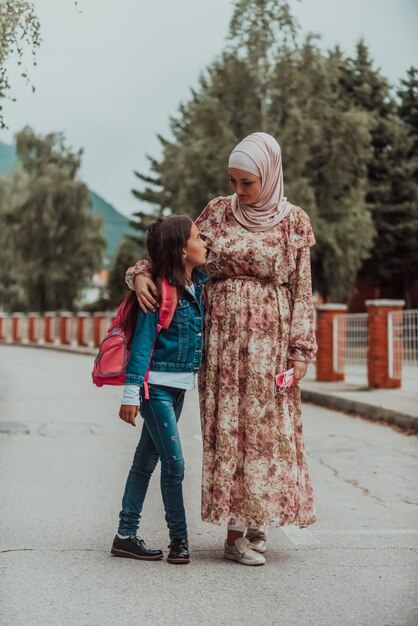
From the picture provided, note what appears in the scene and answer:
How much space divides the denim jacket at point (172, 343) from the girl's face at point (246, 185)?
18.8 inches

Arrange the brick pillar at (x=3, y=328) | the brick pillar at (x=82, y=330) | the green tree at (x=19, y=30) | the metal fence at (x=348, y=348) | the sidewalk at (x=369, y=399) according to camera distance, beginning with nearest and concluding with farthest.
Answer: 1. the green tree at (x=19, y=30)
2. the sidewalk at (x=369, y=399)
3. the metal fence at (x=348, y=348)
4. the brick pillar at (x=82, y=330)
5. the brick pillar at (x=3, y=328)

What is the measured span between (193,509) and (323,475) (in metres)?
1.74

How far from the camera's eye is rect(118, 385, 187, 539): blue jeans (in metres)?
4.59

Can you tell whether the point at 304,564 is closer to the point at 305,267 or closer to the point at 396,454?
the point at 305,267

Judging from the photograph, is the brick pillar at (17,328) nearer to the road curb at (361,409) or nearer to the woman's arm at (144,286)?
the road curb at (361,409)

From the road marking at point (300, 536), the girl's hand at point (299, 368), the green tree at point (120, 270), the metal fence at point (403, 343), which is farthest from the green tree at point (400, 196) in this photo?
the girl's hand at point (299, 368)

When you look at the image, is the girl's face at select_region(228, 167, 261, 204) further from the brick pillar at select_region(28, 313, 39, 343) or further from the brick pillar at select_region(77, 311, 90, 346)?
the brick pillar at select_region(28, 313, 39, 343)

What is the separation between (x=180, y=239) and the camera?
180 inches

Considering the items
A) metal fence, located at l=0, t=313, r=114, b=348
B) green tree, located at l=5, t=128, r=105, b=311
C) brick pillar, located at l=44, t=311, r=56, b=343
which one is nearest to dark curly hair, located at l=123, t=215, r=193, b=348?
metal fence, located at l=0, t=313, r=114, b=348

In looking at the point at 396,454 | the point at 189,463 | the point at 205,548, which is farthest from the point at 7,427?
the point at 205,548

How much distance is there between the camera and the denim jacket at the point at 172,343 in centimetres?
448

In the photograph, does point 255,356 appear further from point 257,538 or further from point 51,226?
point 51,226

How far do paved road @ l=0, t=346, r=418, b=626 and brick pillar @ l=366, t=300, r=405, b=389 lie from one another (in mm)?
5092

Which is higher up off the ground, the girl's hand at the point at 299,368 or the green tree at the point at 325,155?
the green tree at the point at 325,155
